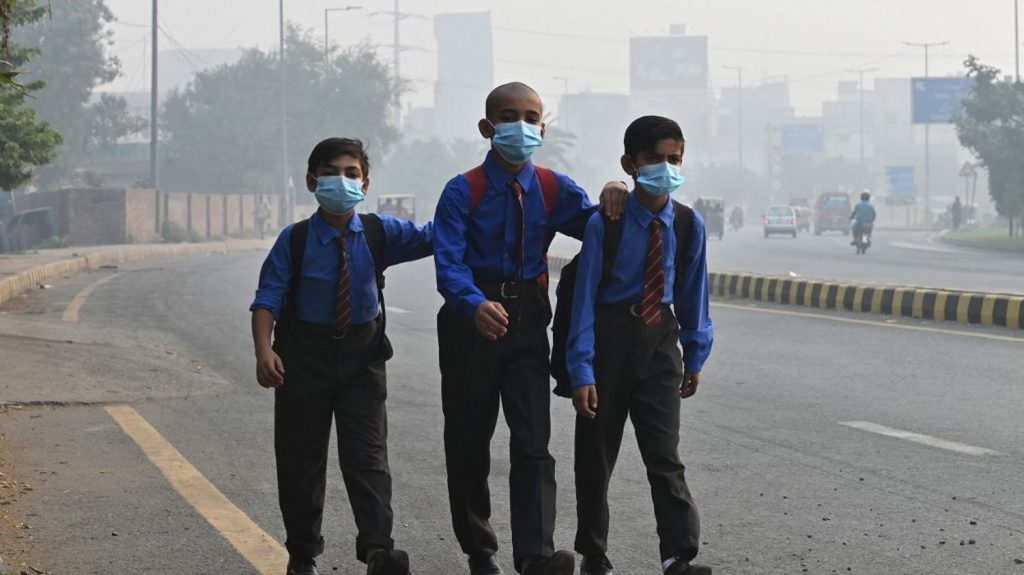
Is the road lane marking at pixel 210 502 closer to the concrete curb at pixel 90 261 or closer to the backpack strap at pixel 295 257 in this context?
the backpack strap at pixel 295 257

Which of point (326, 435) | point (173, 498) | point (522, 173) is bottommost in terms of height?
point (173, 498)

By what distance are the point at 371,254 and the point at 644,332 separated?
0.97m

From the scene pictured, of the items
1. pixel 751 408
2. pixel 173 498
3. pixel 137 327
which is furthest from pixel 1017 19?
pixel 173 498

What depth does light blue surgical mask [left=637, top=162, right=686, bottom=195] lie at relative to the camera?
5.29 m

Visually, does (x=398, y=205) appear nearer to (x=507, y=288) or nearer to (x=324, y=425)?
(x=324, y=425)

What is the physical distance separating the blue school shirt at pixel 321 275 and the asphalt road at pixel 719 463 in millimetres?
967

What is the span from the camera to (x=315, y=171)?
5.59m

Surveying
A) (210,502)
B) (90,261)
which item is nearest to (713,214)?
(90,261)

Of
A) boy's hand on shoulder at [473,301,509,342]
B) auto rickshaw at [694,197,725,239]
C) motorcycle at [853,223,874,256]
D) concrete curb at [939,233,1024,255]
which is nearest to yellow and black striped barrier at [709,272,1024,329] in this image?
boy's hand on shoulder at [473,301,509,342]

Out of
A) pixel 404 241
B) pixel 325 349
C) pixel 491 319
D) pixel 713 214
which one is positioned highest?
pixel 713 214

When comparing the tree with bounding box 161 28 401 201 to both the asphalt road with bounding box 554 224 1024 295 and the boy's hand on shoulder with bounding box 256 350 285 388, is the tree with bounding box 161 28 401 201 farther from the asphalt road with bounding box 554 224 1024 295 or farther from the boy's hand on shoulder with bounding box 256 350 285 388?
the boy's hand on shoulder with bounding box 256 350 285 388

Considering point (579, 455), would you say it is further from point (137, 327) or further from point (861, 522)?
point (137, 327)

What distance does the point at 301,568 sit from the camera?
5547mm

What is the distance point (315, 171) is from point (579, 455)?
4.25 ft
